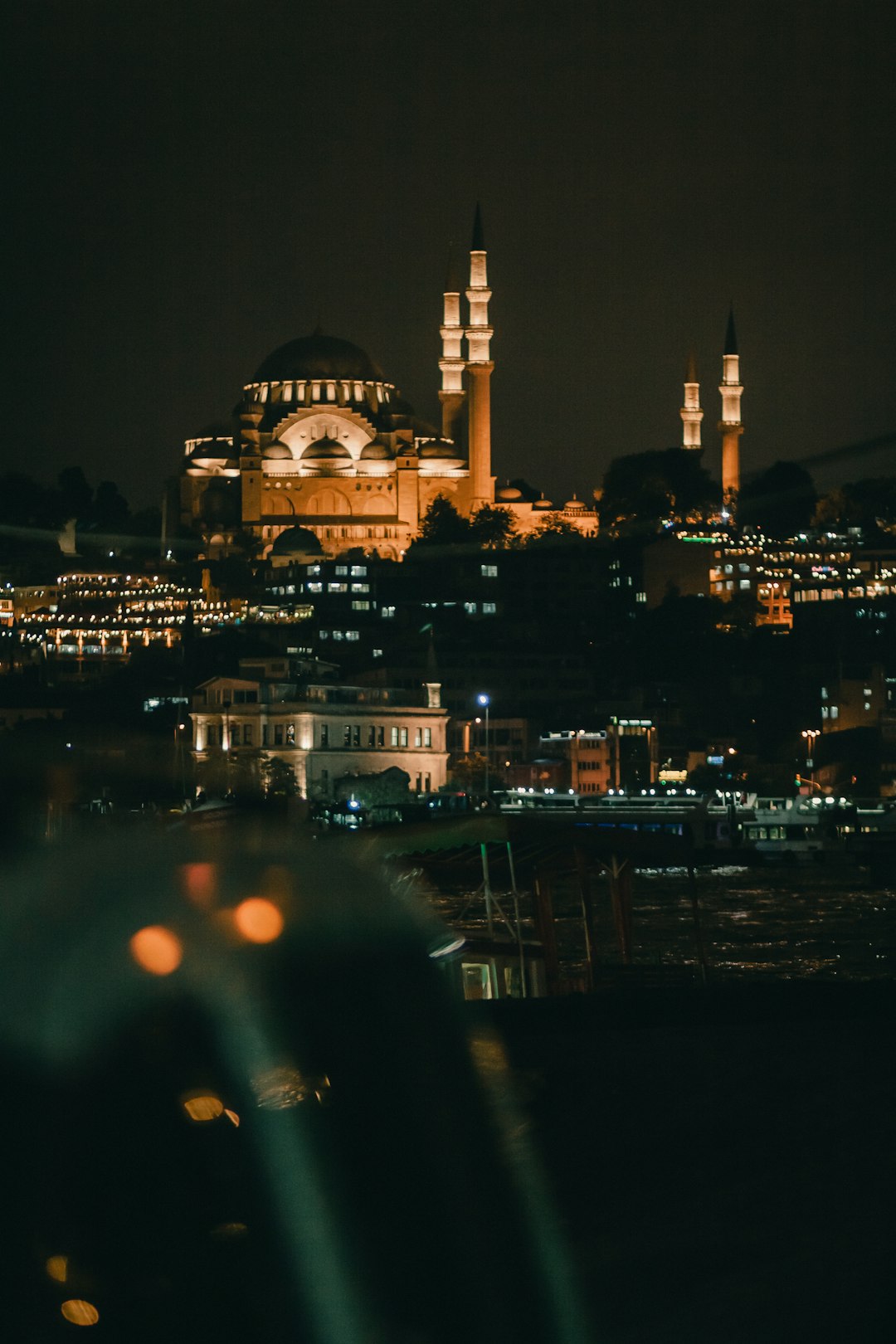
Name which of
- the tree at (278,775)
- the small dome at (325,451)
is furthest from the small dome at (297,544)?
the tree at (278,775)

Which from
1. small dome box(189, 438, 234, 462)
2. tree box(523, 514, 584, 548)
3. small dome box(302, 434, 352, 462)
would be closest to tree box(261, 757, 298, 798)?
tree box(523, 514, 584, 548)

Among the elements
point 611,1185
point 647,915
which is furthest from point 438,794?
point 611,1185

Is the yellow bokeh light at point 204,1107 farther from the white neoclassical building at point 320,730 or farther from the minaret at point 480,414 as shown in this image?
the minaret at point 480,414

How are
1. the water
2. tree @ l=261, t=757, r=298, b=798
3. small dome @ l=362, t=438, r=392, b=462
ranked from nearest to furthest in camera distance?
the water → tree @ l=261, t=757, r=298, b=798 → small dome @ l=362, t=438, r=392, b=462

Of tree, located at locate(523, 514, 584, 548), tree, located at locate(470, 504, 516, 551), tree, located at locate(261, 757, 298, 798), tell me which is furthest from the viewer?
tree, located at locate(523, 514, 584, 548)

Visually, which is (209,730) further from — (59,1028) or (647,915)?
(59,1028)

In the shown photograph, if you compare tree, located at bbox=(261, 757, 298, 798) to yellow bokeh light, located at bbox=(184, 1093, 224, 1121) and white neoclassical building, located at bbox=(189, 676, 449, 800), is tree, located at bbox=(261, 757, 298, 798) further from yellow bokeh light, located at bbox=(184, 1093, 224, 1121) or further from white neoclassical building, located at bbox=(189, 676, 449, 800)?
yellow bokeh light, located at bbox=(184, 1093, 224, 1121)

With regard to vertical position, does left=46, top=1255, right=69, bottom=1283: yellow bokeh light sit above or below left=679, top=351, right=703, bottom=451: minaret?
below
